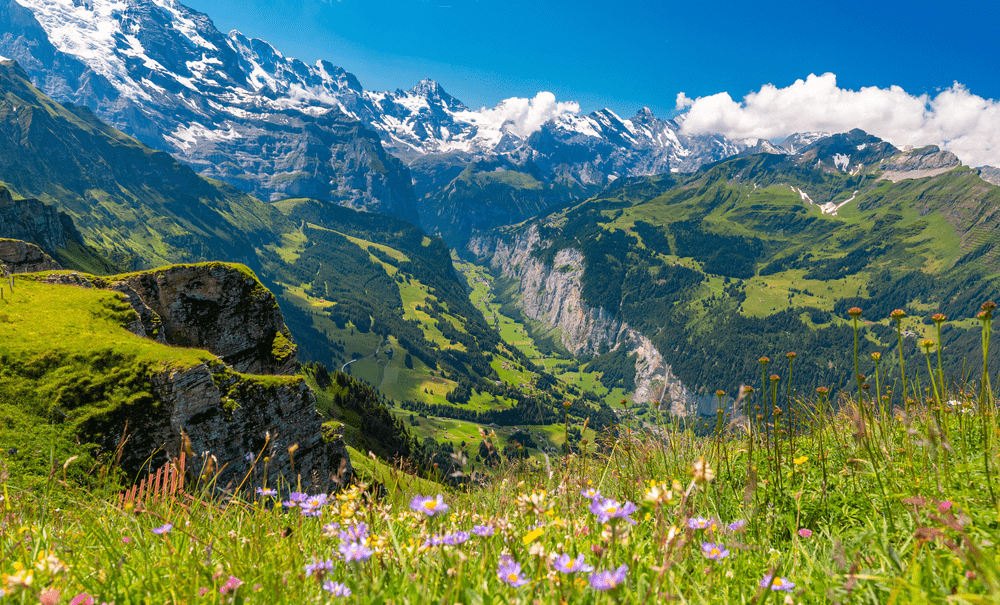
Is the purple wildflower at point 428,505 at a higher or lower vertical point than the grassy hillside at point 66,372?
higher

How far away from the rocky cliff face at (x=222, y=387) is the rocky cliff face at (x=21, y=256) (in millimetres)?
21750

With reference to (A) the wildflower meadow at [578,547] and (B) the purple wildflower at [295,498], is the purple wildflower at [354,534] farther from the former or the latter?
(B) the purple wildflower at [295,498]

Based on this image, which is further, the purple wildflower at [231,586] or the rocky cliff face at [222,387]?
the rocky cliff face at [222,387]

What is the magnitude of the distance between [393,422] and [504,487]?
81.8 meters

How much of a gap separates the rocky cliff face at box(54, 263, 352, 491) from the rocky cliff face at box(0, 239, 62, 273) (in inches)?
856

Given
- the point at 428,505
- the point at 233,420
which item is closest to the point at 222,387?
the point at 233,420

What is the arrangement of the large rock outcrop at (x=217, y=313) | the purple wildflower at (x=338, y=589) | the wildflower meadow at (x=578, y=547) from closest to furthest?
the purple wildflower at (x=338, y=589) < the wildflower meadow at (x=578, y=547) < the large rock outcrop at (x=217, y=313)

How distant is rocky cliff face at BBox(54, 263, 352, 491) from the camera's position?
19.7 metres

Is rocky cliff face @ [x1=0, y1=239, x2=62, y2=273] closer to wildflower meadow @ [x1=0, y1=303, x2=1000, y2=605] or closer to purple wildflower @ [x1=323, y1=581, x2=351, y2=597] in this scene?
wildflower meadow @ [x1=0, y1=303, x2=1000, y2=605]

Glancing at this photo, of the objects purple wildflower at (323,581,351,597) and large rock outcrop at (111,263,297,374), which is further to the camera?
large rock outcrop at (111,263,297,374)

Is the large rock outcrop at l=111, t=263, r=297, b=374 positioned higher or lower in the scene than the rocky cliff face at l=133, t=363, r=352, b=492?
higher

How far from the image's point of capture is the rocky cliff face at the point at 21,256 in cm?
4097

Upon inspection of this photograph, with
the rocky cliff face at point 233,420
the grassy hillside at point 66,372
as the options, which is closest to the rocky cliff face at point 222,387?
the rocky cliff face at point 233,420

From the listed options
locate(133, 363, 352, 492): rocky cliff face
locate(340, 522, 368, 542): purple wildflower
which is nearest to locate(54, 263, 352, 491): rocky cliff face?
locate(133, 363, 352, 492): rocky cliff face
